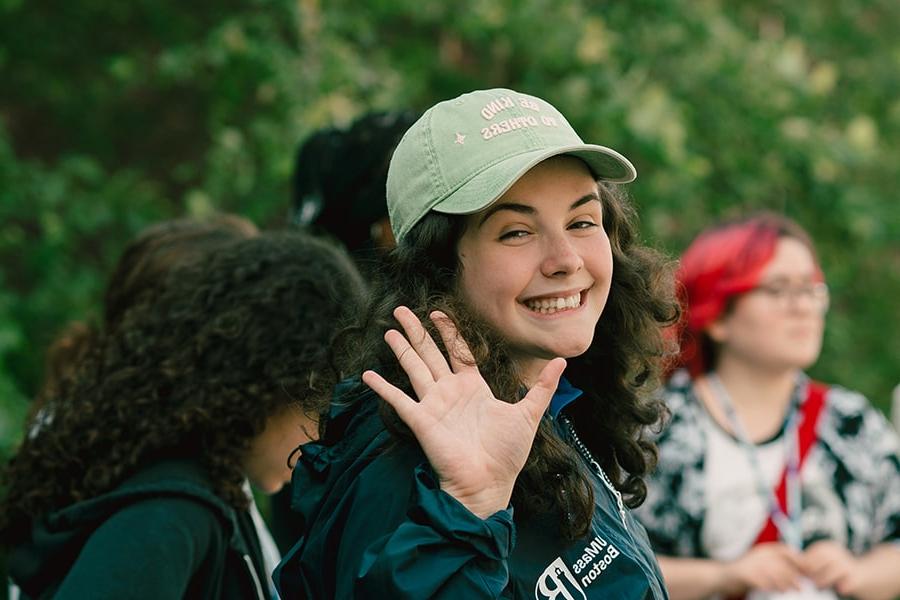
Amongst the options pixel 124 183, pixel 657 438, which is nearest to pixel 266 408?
pixel 657 438

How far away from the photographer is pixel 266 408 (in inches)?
98.3

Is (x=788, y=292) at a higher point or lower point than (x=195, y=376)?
lower

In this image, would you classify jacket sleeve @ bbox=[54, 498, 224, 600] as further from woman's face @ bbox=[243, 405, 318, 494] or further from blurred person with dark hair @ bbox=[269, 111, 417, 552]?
blurred person with dark hair @ bbox=[269, 111, 417, 552]

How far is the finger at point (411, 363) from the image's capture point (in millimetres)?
1744

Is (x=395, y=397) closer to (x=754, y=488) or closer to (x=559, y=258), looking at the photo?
(x=559, y=258)

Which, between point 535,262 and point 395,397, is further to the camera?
point 535,262

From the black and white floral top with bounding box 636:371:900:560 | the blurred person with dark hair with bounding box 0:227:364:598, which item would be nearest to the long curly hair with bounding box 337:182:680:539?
the blurred person with dark hair with bounding box 0:227:364:598

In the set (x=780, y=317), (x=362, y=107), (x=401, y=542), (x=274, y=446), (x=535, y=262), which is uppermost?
(x=535, y=262)

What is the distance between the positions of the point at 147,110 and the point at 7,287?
1.28 metres

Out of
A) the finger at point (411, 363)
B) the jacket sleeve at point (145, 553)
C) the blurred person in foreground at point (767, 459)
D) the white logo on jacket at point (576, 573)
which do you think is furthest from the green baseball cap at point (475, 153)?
the blurred person in foreground at point (767, 459)

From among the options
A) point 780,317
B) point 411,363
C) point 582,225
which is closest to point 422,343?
point 411,363

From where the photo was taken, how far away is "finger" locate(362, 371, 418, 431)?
1.70 meters

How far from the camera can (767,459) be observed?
367 cm

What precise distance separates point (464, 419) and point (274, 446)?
0.97m
